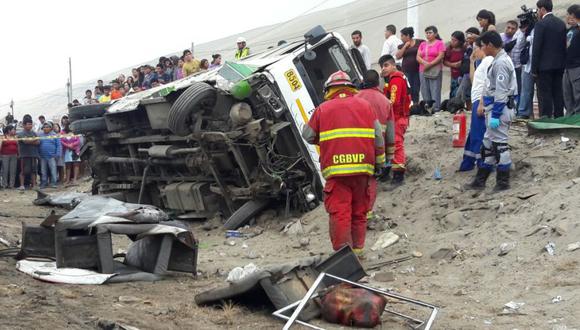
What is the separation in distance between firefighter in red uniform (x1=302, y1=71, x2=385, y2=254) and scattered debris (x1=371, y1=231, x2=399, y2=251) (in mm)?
1061

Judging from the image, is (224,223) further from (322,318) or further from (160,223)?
(322,318)

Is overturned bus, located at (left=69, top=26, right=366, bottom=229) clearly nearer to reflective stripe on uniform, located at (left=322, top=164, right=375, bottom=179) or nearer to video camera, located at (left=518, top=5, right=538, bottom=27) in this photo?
video camera, located at (left=518, top=5, right=538, bottom=27)

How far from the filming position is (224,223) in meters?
9.80

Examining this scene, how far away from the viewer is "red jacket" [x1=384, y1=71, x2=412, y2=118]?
930 centimetres

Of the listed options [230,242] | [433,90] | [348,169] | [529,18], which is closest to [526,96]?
[529,18]

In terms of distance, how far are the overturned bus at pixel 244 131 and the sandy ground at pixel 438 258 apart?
1.41 ft

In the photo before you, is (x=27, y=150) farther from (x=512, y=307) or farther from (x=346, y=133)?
(x=512, y=307)

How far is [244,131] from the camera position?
9.20 meters

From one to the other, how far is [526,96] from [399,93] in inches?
88.5

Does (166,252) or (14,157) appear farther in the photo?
(14,157)

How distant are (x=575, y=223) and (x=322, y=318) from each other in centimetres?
273

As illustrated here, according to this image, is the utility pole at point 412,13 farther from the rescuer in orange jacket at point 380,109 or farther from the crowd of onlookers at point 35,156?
the rescuer in orange jacket at point 380,109

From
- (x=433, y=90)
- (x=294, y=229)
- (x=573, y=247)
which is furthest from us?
(x=433, y=90)

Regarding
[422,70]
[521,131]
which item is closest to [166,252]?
[521,131]
